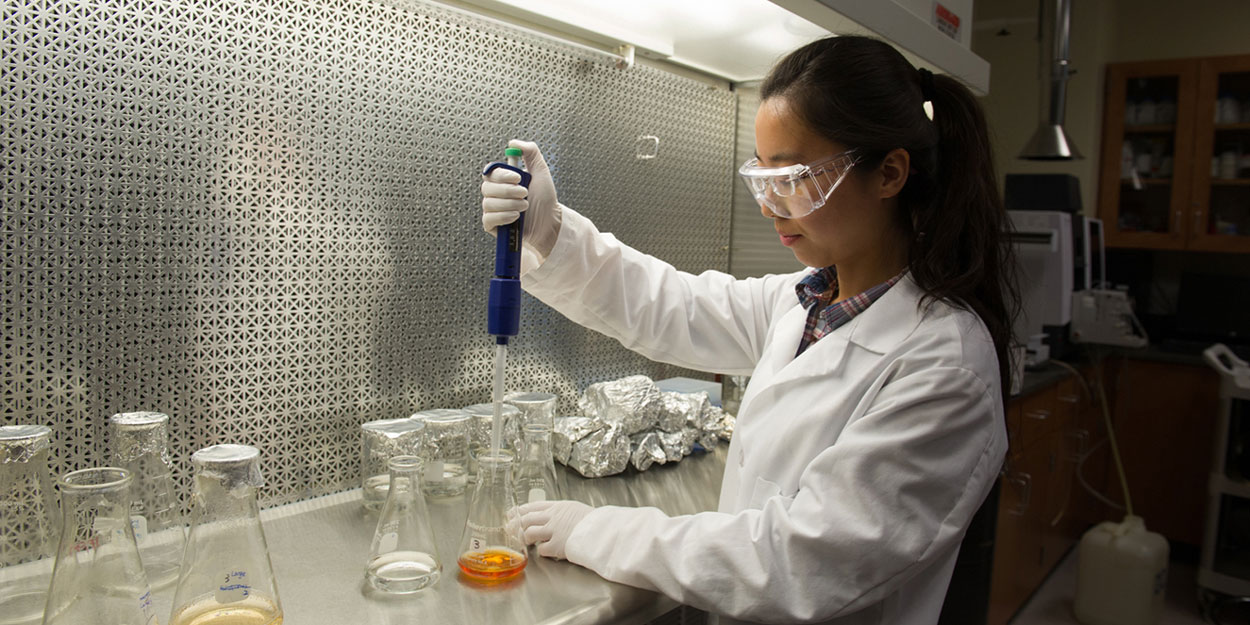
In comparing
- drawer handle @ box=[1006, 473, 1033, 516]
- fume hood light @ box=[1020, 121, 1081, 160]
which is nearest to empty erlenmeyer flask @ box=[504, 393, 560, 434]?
drawer handle @ box=[1006, 473, 1033, 516]

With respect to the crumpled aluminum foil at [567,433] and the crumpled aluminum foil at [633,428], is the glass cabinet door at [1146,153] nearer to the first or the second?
the crumpled aluminum foil at [633,428]

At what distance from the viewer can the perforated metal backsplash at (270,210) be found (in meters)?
1.03

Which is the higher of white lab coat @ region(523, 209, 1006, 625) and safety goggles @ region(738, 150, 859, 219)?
safety goggles @ region(738, 150, 859, 219)

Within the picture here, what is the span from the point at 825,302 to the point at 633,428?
48 centimetres

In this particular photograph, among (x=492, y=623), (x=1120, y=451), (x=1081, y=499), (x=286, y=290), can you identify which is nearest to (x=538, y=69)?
(x=286, y=290)

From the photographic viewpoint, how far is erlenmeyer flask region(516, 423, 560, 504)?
1275mm

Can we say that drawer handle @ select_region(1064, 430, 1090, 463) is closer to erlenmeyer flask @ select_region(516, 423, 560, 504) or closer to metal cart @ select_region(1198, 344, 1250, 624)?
metal cart @ select_region(1198, 344, 1250, 624)

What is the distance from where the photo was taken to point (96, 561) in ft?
2.56

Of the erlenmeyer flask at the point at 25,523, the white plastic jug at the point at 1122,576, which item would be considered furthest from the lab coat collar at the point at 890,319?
the white plastic jug at the point at 1122,576

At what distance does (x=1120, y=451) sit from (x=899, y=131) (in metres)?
3.80

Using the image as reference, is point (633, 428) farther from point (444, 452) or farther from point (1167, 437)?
point (1167, 437)

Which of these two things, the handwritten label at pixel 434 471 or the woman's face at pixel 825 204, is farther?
the handwritten label at pixel 434 471

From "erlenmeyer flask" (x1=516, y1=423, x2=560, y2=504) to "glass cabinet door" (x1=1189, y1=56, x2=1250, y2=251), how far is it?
4309mm

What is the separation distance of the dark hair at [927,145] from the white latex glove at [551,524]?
57 cm
